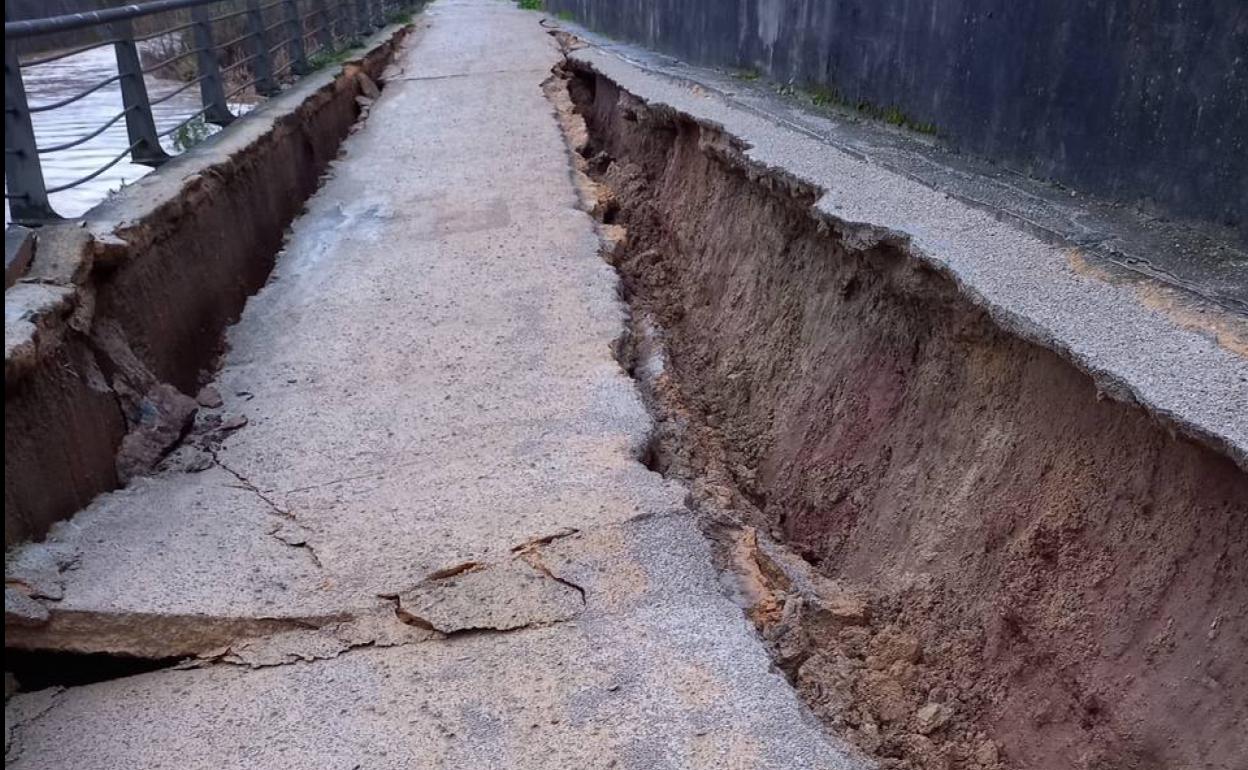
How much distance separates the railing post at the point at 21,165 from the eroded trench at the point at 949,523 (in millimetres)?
2443

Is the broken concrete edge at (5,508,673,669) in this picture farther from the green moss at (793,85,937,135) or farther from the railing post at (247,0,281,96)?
the railing post at (247,0,281,96)

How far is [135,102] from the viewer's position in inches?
215

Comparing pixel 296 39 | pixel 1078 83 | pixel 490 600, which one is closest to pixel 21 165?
pixel 490 600

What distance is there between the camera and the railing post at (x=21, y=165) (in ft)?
12.8

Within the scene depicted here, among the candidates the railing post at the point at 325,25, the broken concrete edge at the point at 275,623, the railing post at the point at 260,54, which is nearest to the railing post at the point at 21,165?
the broken concrete edge at the point at 275,623

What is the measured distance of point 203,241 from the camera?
5148mm

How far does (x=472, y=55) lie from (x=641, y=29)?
277 centimetres

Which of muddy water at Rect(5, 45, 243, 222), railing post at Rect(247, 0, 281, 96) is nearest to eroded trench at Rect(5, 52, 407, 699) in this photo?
muddy water at Rect(5, 45, 243, 222)

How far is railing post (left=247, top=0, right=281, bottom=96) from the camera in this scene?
8617mm

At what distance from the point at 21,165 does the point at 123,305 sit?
25.1 inches

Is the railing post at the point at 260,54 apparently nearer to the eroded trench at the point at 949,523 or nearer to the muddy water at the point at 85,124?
the muddy water at the point at 85,124

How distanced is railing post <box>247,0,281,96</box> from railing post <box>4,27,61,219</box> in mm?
4893

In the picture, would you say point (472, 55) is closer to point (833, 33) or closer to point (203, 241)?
point (833, 33)

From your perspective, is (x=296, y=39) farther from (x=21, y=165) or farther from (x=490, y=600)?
(x=490, y=600)
